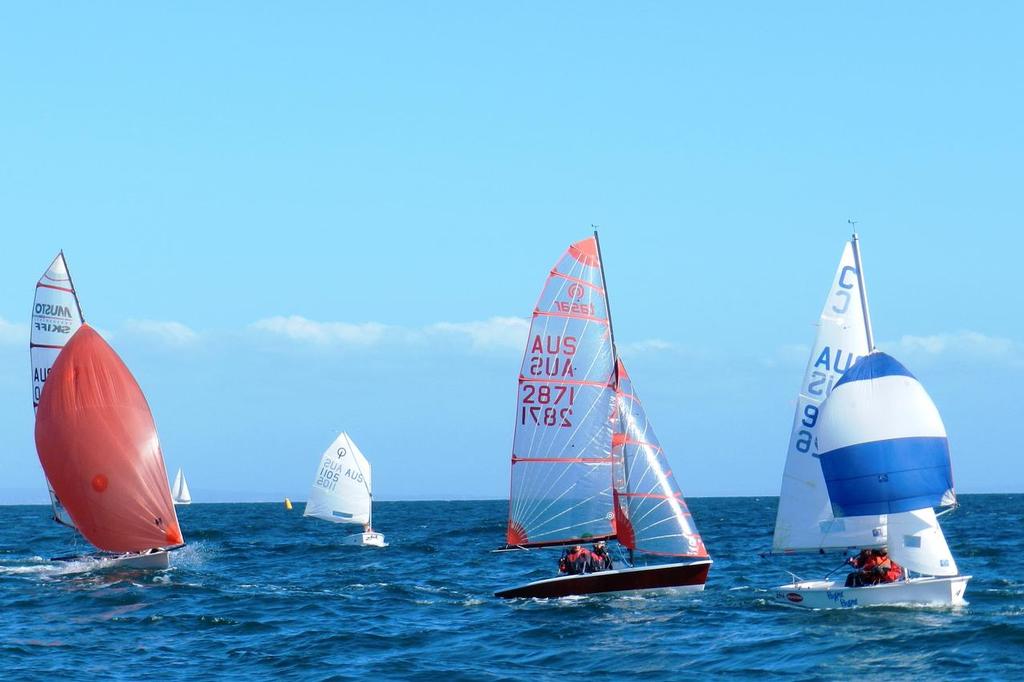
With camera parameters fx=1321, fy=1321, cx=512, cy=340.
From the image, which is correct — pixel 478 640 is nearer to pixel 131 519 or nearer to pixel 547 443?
pixel 547 443

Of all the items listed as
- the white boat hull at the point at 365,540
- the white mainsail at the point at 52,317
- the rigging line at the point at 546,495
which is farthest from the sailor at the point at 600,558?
the white boat hull at the point at 365,540

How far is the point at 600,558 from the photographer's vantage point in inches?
1411

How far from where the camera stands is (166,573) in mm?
45000

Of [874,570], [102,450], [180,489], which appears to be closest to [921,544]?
[874,570]

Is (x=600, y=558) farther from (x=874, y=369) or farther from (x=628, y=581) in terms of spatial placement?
(x=874, y=369)

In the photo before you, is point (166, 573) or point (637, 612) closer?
point (637, 612)

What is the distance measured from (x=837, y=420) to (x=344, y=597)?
1649 centimetres

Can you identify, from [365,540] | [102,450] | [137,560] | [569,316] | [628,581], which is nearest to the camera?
[628,581]

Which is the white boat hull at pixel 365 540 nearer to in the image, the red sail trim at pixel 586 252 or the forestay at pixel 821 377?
the red sail trim at pixel 586 252

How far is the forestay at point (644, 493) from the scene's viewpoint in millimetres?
35938

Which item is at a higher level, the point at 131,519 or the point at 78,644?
the point at 131,519

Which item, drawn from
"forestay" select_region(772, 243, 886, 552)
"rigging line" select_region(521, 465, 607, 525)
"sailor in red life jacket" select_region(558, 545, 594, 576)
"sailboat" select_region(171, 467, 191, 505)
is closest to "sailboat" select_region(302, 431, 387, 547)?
"rigging line" select_region(521, 465, 607, 525)

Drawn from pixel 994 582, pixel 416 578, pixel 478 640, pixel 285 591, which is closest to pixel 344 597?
pixel 285 591

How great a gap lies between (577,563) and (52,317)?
21.4 meters
